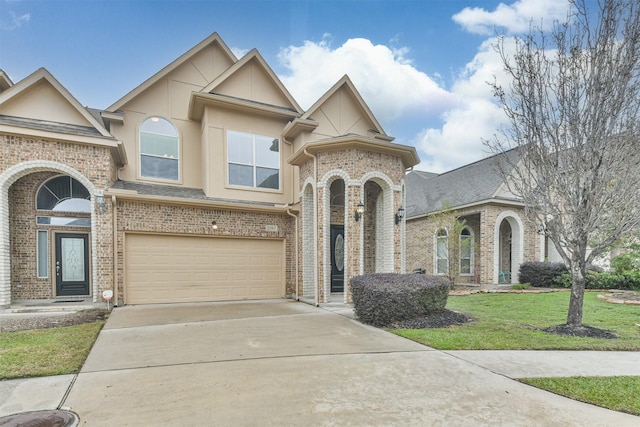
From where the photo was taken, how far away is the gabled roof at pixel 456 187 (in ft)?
47.7

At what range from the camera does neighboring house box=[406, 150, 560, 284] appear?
46.0 feet

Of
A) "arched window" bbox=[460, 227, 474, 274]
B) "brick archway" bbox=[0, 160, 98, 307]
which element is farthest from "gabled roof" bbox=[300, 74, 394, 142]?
"brick archway" bbox=[0, 160, 98, 307]

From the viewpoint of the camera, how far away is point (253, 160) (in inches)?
441

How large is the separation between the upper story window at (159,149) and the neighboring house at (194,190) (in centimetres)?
3

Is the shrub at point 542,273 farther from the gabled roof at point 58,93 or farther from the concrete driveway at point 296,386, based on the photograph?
the gabled roof at point 58,93

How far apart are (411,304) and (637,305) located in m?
7.10

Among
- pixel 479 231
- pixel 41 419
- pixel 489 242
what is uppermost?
pixel 479 231

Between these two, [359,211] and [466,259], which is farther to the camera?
[466,259]

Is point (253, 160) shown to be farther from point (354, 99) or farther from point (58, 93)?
point (58, 93)

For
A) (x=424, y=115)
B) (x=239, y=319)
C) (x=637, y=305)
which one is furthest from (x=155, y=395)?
(x=424, y=115)

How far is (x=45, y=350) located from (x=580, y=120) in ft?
32.0

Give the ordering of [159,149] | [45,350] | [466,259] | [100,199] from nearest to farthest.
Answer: [45,350] < [100,199] < [159,149] < [466,259]

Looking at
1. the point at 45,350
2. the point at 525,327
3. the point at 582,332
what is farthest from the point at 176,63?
the point at 582,332

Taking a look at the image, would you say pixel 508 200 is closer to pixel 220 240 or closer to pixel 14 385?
pixel 220 240
